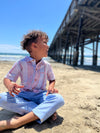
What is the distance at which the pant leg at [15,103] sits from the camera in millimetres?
1394

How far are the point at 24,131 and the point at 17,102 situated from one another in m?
0.34

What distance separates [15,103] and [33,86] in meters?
0.29

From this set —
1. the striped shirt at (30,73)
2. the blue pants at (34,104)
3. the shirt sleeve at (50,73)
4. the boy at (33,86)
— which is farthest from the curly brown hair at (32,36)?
the blue pants at (34,104)

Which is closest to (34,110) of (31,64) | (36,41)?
(31,64)

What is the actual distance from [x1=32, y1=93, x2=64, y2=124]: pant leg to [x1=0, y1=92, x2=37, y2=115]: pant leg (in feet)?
0.42

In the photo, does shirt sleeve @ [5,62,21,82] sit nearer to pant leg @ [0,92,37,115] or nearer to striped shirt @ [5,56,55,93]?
striped shirt @ [5,56,55,93]

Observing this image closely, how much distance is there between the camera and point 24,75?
154 centimetres

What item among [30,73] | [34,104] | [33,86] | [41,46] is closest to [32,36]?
[41,46]

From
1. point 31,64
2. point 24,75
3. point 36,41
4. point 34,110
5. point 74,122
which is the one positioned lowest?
point 74,122

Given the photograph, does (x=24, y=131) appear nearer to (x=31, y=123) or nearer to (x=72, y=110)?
(x=31, y=123)

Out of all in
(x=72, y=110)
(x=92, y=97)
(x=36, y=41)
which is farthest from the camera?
(x=92, y=97)

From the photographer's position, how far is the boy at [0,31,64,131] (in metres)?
1.36

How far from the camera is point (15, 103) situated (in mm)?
1403

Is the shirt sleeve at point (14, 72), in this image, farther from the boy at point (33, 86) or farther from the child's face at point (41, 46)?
the child's face at point (41, 46)
